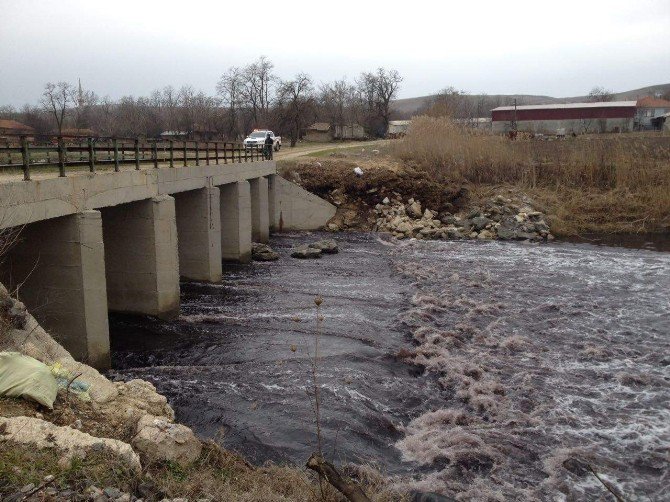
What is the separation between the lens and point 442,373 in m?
12.6

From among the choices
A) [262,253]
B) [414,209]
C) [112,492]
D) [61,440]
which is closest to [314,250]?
[262,253]

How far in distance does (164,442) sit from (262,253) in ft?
60.2

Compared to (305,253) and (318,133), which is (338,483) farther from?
(318,133)

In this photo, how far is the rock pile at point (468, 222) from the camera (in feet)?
101

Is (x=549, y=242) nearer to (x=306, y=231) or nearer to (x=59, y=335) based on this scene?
(x=306, y=231)

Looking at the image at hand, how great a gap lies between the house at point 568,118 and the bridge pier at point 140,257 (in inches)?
2418

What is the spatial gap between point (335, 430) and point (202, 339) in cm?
593

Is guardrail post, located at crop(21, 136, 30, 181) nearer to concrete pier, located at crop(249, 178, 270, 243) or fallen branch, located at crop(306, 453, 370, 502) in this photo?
fallen branch, located at crop(306, 453, 370, 502)

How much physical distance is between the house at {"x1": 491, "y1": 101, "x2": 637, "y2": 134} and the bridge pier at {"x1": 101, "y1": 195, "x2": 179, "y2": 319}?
61.4 meters

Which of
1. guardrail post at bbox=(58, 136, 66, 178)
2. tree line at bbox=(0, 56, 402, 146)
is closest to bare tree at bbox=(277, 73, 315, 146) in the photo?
tree line at bbox=(0, 56, 402, 146)

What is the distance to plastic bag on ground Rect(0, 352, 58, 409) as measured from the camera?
23.0 ft

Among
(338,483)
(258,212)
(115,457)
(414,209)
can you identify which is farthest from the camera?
(414,209)

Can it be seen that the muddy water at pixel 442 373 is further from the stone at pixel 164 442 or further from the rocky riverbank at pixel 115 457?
the stone at pixel 164 442

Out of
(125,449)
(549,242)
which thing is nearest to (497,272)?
(549,242)
